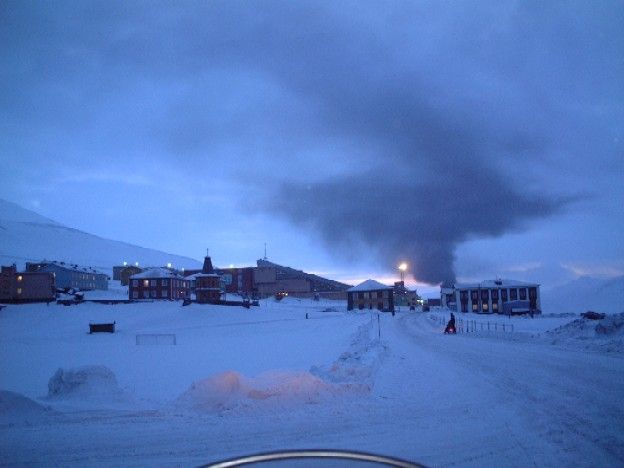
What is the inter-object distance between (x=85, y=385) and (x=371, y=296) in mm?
105148

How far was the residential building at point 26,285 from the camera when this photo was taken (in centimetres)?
8119

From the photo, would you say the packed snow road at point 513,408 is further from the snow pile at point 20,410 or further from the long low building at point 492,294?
the long low building at point 492,294

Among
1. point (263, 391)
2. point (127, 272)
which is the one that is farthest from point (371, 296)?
point (263, 391)

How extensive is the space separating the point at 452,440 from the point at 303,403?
157 inches

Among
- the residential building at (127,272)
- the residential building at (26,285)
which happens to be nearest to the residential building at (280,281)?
the residential building at (127,272)

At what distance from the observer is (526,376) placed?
47.8ft

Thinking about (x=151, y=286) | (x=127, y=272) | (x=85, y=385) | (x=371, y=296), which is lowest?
(x=371, y=296)

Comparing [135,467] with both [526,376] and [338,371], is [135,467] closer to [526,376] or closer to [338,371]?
[338,371]

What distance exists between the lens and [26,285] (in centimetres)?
8206

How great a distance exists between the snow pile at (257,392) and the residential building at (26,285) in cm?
8233

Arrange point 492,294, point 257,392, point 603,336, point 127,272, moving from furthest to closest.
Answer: point 127,272 < point 492,294 < point 603,336 < point 257,392

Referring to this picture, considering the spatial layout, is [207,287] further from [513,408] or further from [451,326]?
[513,408]

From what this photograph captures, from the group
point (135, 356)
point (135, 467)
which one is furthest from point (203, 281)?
point (135, 467)

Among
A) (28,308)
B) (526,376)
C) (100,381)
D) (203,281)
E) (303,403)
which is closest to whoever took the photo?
(303,403)
